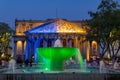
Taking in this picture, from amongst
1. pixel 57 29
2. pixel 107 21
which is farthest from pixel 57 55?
pixel 57 29

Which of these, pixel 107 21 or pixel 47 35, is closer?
pixel 107 21

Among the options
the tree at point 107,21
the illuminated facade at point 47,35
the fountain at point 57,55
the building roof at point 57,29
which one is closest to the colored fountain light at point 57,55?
the fountain at point 57,55

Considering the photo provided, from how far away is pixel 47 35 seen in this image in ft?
340

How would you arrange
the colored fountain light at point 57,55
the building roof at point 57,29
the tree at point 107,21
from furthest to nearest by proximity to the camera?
the building roof at point 57,29, the tree at point 107,21, the colored fountain light at point 57,55

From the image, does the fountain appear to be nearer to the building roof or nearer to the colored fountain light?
the colored fountain light

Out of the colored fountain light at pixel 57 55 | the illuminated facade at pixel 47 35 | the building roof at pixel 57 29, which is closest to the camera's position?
the colored fountain light at pixel 57 55

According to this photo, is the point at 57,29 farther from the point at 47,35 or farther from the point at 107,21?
the point at 107,21

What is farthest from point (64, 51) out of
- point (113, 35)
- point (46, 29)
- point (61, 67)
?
point (46, 29)

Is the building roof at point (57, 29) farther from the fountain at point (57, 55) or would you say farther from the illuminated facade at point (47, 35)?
the fountain at point (57, 55)

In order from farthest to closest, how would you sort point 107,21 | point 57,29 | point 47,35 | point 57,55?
point 57,29 → point 47,35 → point 107,21 → point 57,55

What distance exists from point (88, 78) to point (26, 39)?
Result: 88.1 meters

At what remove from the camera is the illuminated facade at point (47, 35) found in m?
104

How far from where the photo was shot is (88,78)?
1079 inches

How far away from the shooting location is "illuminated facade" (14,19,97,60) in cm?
10362
